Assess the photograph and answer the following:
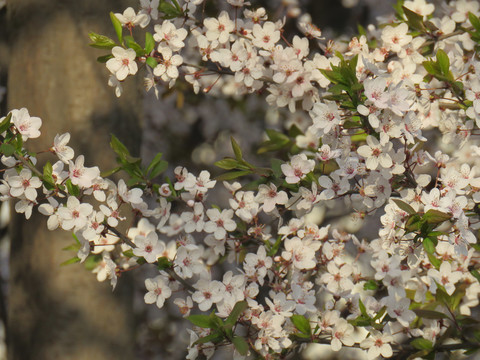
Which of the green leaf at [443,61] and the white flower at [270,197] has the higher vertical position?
the green leaf at [443,61]

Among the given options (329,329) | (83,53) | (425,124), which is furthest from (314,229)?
(83,53)

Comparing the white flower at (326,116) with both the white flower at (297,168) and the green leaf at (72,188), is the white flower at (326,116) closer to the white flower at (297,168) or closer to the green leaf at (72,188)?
the white flower at (297,168)

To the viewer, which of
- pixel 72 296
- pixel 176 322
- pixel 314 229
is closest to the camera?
pixel 314 229

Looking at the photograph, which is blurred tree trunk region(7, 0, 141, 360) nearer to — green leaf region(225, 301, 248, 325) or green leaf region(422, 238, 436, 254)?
green leaf region(225, 301, 248, 325)

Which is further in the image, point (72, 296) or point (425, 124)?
point (72, 296)

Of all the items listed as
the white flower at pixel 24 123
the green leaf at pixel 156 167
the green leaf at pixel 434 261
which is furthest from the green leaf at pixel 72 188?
the green leaf at pixel 434 261

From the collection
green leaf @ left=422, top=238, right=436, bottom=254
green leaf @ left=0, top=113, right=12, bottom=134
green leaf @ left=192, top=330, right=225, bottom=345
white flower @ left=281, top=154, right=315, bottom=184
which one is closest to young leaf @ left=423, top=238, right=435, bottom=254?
green leaf @ left=422, top=238, right=436, bottom=254

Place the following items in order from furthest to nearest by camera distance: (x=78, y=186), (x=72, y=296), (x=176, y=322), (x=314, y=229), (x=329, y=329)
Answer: (x=176, y=322)
(x=72, y=296)
(x=314, y=229)
(x=329, y=329)
(x=78, y=186)

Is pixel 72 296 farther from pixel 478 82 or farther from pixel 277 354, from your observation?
pixel 478 82
